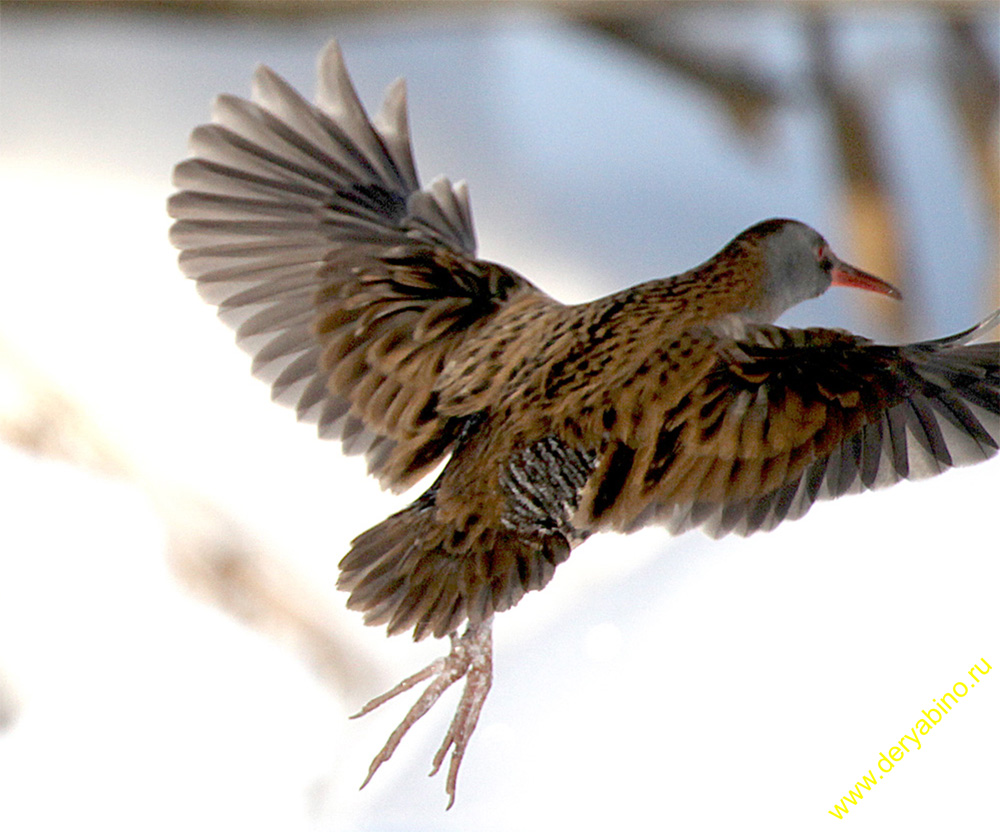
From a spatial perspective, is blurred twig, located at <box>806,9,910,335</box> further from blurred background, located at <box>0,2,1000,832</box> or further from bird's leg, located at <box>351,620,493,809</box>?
bird's leg, located at <box>351,620,493,809</box>

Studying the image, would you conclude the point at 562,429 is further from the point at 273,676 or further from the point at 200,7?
the point at 200,7

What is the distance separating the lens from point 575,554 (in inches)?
19.8

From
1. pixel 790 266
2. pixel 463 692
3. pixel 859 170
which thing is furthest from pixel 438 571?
pixel 859 170

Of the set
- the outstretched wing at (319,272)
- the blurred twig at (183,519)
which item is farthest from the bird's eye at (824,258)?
the blurred twig at (183,519)

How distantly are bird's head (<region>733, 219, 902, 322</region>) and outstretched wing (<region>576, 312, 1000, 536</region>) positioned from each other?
3cm

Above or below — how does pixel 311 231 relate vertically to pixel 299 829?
above

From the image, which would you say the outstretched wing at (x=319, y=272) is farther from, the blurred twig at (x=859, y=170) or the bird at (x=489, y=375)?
the blurred twig at (x=859, y=170)

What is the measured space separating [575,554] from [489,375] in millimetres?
116

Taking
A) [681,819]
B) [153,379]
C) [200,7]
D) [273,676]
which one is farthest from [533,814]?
[200,7]

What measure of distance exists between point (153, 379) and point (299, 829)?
237mm

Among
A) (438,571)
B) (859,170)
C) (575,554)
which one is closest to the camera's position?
(438,571)

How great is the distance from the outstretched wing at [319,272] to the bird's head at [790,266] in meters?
0.09

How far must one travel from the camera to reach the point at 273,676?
1.78 ft

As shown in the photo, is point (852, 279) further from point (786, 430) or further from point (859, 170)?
point (859, 170)
